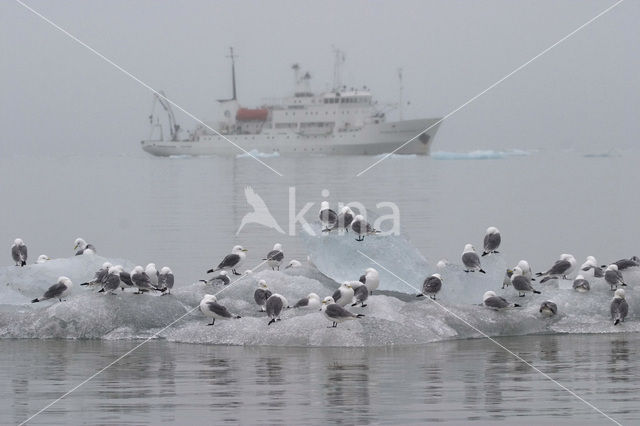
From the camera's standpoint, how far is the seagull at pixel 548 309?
1388cm

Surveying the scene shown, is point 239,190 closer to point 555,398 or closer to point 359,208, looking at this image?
point 359,208

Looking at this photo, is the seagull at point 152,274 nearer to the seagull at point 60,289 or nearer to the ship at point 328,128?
the seagull at point 60,289

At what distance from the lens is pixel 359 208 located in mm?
17094

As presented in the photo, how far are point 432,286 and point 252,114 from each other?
129391 millimetres

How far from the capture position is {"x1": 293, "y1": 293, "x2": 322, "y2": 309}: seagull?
1341 centimetres

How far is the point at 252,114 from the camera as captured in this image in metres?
142

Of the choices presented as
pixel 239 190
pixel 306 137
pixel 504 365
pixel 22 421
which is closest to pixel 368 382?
pixel 504 365

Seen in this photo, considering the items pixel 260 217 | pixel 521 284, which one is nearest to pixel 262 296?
pixel 521 284

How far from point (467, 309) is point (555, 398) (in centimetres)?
416

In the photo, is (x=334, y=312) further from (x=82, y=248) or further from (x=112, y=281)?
(x=82, y=248)

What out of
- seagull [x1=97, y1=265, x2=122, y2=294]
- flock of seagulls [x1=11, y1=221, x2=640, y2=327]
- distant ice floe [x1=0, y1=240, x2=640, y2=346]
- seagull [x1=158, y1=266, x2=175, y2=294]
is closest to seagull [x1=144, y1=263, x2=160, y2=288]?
flock of seagulls [x1=11, y1=221, x2=640, y2=327]

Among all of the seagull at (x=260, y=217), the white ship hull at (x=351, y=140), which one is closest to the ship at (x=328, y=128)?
the white ship hull at (x=351, y=140)

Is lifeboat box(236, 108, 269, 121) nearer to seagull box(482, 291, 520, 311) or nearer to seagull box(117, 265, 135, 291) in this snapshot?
seagull box(117, 265, 135, 291)

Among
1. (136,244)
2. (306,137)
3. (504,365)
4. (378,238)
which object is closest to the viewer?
(504,365)
